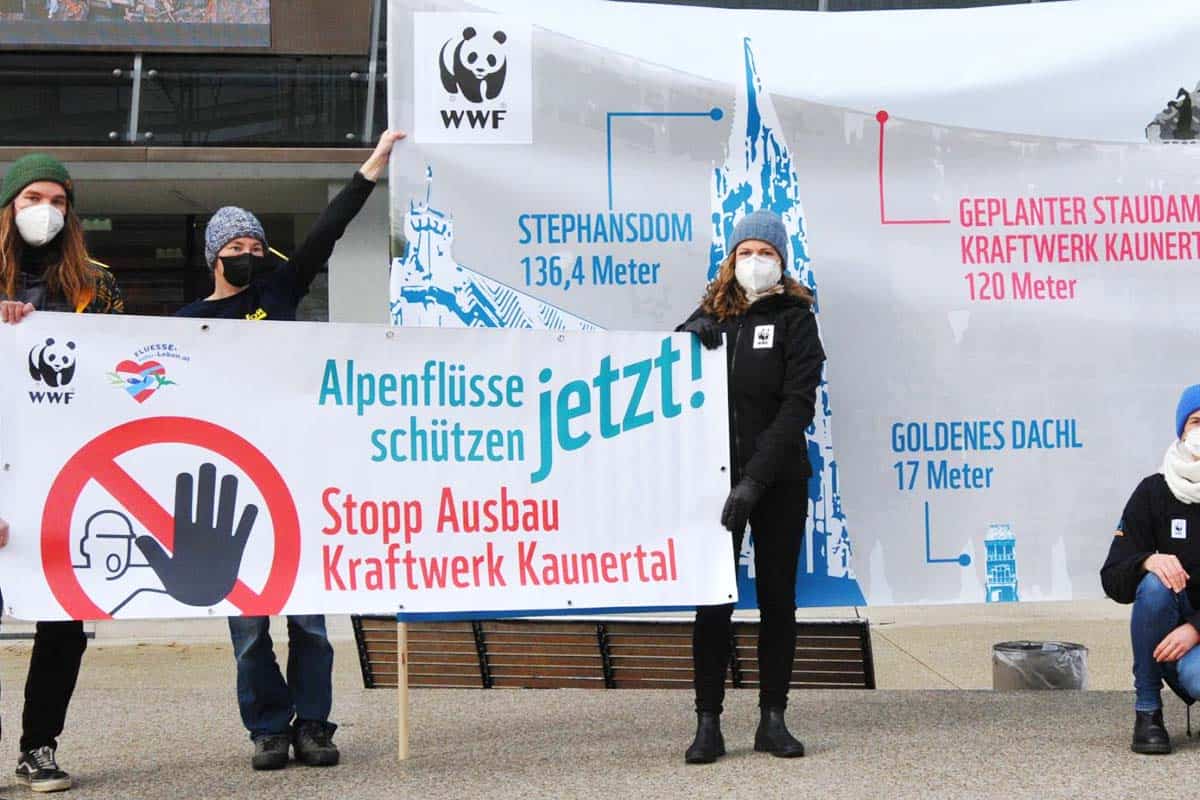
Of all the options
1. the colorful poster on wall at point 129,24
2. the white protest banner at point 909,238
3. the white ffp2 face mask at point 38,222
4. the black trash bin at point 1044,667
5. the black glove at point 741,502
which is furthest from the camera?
the colorful poster on wall at point 129,24

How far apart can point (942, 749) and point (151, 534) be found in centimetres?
283

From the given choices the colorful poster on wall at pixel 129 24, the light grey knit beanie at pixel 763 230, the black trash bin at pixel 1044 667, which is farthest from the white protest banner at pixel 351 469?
the colorful poster on wall at pixel 129 24

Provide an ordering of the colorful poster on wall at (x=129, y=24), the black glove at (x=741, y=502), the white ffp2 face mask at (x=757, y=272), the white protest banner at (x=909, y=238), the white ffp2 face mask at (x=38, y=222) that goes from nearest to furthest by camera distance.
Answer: the white ffp2 face mask at (x=38, y=222), the black glove at (x=741, y=502), the white ffp2 face mask at (x=757, y=272), the white protest banner at (x=909, y=238), the colorful poster on wall at (x=129, y=24)

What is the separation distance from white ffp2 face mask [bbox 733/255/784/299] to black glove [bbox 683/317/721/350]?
0.60 ft

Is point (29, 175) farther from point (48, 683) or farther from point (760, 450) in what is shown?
point (760, 450)

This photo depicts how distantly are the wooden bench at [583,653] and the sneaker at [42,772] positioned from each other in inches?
71.8

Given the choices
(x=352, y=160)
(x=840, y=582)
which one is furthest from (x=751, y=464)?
(x=352, y=160)

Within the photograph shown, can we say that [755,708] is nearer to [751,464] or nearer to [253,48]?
[751,464]

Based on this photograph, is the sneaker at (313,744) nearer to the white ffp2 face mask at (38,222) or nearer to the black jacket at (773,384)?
the black jacket at (773,384)

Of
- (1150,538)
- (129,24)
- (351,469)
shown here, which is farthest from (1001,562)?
(129,24)

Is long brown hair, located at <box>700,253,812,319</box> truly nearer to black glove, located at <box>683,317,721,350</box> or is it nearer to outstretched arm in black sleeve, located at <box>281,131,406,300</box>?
black glove, located at <box>683,317,721,350</box>

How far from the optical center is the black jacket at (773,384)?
203 inches

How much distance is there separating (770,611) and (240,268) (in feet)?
7.18

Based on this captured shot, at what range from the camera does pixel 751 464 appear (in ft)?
17.0
